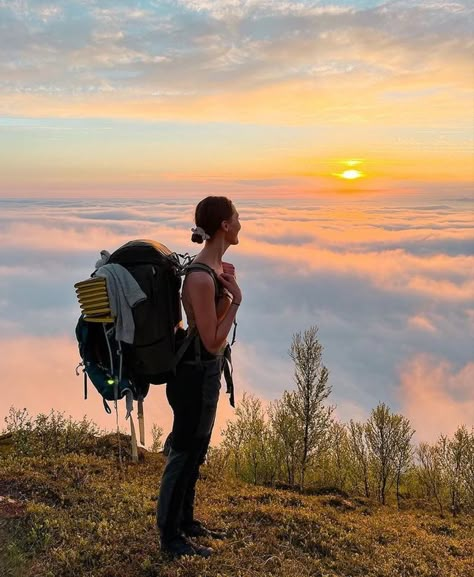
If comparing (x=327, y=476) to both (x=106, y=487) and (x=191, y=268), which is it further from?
(x=191, y=268)

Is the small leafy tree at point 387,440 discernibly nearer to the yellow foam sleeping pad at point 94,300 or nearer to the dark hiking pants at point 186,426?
the dark hiking pants at point 186,426

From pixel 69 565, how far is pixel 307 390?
120 feet

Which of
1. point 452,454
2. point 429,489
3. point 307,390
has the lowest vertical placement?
point 429,489

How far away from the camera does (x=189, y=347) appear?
532 cm

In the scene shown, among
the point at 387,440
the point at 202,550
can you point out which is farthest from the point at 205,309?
the point at 387,440

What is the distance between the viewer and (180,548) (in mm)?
5902

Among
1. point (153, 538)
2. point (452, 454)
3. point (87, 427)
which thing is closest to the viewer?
point (153, 538)

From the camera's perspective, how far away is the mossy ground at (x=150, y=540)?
592cm

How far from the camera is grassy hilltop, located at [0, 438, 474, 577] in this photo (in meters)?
5.92

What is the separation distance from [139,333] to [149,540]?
2952 millimetres

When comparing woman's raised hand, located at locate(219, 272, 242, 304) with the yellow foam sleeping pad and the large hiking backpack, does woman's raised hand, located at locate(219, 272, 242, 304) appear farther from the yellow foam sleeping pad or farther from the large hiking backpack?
the yellow foam sleeping pad

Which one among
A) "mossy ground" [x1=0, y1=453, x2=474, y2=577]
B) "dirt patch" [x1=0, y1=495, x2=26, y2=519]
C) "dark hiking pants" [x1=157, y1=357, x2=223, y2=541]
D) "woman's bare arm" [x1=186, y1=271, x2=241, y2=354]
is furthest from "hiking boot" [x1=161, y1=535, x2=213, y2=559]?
"woman's bare arm" [x1=186, y1=271, x2=241, y2=354]

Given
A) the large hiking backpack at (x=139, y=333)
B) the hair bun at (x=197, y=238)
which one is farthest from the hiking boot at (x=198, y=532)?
the hair bun at (x=197, y=238)

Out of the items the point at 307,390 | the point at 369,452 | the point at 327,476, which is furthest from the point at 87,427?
the point at 327,476
